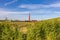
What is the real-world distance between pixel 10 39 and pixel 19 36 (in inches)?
83.5

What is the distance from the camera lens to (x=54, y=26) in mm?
61250

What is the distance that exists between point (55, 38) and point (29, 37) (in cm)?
571

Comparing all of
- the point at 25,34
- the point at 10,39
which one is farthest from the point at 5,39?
the point at 25,34

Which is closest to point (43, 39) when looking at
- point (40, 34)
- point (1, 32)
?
point (40, 34)

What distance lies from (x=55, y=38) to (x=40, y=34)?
343 cm

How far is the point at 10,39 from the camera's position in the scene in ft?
196

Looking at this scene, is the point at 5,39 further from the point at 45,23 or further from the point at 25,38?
the point at 45,23

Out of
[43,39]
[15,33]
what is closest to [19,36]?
[15,33]

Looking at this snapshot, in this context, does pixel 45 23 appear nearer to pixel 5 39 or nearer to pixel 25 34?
pixel 25 34

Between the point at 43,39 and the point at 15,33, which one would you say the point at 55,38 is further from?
the point at 15,33

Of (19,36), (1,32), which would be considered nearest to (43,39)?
(19,36)

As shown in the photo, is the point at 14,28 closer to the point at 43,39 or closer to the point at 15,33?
the point at 15,33

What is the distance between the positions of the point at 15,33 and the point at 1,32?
3.15 m

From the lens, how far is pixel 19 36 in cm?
5928
